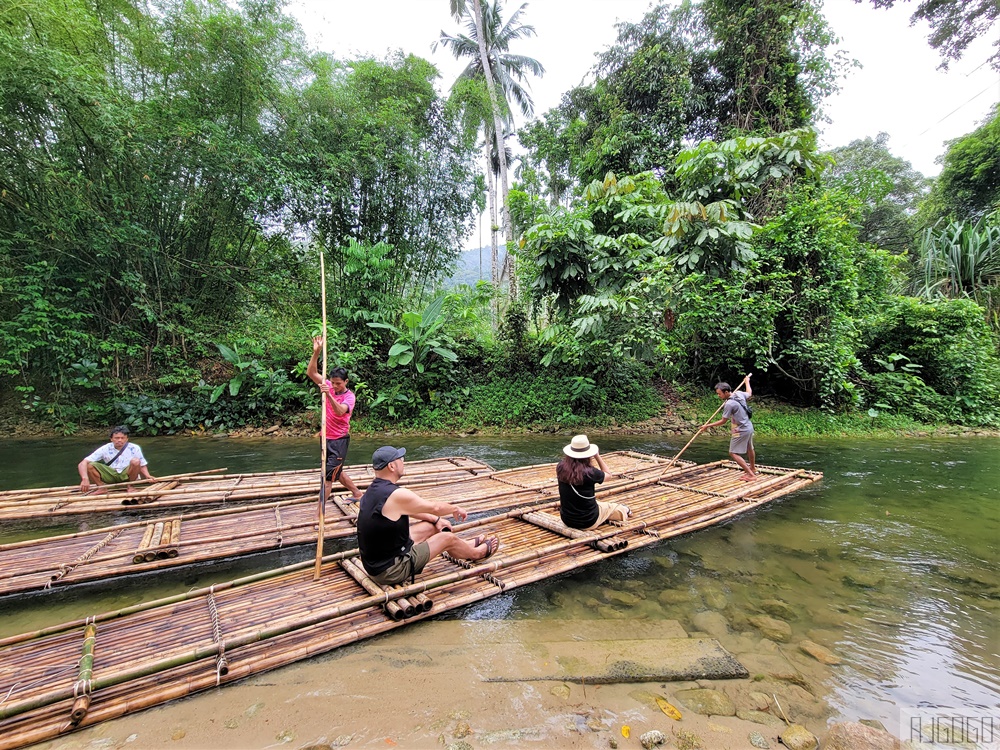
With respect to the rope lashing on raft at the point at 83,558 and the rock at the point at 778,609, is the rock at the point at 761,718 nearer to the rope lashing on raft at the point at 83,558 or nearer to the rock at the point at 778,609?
the rock at the point at 778,609

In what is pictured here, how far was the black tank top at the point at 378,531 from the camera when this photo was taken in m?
3.09

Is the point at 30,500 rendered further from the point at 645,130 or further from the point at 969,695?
the point at 645,130

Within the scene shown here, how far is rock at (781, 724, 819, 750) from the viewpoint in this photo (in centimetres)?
224

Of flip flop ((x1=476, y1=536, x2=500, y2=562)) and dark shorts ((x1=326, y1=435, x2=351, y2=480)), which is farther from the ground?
dark shorts ((x1=326, y1=435, x2=351, y2=480))

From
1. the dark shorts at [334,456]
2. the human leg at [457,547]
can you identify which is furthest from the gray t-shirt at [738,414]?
the dark shorts at [334,456]

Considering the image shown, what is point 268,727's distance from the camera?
88.4 inches

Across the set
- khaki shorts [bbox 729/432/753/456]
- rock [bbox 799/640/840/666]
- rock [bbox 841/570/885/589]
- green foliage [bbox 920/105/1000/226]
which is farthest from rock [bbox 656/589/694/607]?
green foliage [bbox 920/105/1000/226]

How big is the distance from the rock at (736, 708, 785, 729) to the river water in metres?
0.26

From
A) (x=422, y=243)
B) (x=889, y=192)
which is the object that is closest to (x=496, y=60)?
(x=422, y=243)

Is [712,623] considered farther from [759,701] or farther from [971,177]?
[971,177]

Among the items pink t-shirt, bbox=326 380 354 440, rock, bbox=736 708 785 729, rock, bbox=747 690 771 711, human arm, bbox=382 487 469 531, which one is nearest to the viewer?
rock, bbox=736 708 785 729

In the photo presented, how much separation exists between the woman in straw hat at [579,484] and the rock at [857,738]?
7.08 ft

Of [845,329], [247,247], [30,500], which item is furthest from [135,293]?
[845,329]

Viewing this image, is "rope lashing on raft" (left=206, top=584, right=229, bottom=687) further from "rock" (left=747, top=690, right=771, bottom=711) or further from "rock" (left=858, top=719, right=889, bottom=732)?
"rock" (left=858, top=719, right=889, bottom=732)
